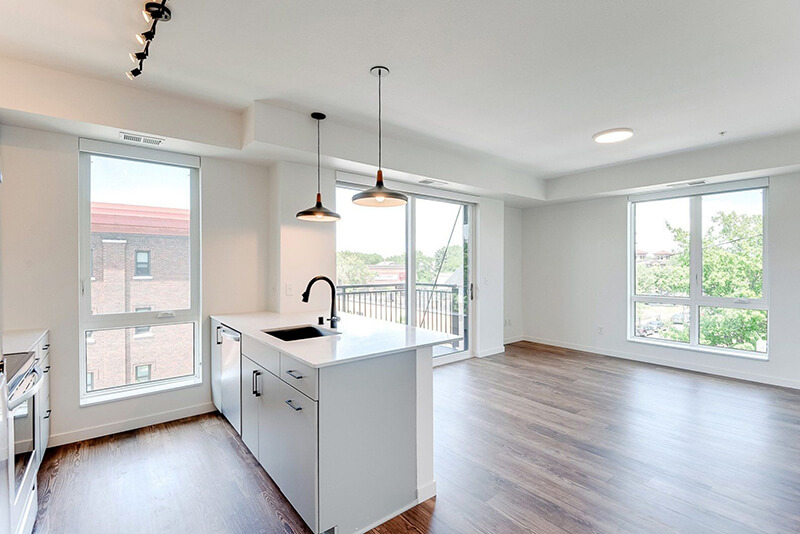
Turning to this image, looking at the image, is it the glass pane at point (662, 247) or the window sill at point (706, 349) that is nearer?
the window sill at point (706, 349)

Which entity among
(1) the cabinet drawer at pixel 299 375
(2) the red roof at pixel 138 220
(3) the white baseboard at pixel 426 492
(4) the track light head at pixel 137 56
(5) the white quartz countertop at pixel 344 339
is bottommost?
(3) the white baseboard at pixel 426 492

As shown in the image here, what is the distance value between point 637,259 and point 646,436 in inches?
126

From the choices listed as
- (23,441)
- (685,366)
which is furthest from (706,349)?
(23,441)

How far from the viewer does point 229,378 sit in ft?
9.82

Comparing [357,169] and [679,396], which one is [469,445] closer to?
[679,396]

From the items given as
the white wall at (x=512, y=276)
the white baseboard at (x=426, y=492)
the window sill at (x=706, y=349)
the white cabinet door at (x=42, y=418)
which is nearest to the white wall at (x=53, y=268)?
the white cabinet door at (x=42, y=418)

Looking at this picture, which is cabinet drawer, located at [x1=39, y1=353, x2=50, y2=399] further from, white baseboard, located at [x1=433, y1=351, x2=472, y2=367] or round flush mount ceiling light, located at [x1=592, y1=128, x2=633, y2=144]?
round flush mount ceiling light, located at [x1=592, y1=128, x2=633, y2=144]

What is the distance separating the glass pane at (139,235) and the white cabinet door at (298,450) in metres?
1.92

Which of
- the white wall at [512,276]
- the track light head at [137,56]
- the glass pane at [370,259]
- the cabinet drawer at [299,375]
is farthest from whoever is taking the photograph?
the white wall at [512,276]

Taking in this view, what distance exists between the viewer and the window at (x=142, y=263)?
326 centimetres

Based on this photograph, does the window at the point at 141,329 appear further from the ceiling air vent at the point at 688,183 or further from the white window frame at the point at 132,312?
the ceiling air vent at the point at 688,183

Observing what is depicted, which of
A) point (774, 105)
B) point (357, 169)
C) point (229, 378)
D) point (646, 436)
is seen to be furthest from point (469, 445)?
point (774, 105)

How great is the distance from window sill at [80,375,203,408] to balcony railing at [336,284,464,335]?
5.36ft

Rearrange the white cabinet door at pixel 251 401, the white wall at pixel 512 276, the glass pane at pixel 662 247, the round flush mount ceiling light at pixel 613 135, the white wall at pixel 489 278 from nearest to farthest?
1. the white cabinet door at pixel 251 401
2. the round flush mount ceiling light at pixel 613 135
3. the glass pane at pixel 662 247
4. the white wall at pixel 489 278
5. the white wall at pixel 512 276
